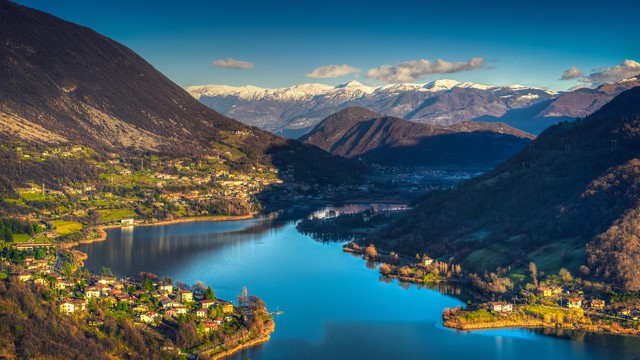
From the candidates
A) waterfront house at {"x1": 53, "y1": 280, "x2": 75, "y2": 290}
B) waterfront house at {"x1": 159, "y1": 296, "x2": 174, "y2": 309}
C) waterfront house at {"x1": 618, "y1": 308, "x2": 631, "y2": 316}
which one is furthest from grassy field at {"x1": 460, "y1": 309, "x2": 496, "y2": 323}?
waterfront house at {"x1": 53, "y1": 280, "x2": 75, "y2": 290}

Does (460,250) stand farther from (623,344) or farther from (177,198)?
(177,198)

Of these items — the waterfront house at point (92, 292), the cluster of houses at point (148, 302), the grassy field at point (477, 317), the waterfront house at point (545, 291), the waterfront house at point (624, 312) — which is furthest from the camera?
the waterfront house at point (545, 291)

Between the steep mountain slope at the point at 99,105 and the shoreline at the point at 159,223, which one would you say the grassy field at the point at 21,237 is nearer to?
the shoreline at the point at 159,223

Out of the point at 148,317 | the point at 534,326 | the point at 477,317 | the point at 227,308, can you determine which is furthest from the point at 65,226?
the point at 534,326

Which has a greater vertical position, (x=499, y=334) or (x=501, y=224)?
(x=501, y=224)

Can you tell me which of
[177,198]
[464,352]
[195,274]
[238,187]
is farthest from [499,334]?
[238,187]

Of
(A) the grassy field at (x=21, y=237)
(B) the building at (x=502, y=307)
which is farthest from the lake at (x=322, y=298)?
(A) the grassy field at (x=21, y=237)

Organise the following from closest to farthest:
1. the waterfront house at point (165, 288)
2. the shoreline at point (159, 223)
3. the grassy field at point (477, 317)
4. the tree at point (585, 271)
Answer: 1. the grassy field at point (477, 317)
2. the waterfront house at point (165, 288)
3. the tree at point (585, 271)
4. the shoreline at point (159, 223)
